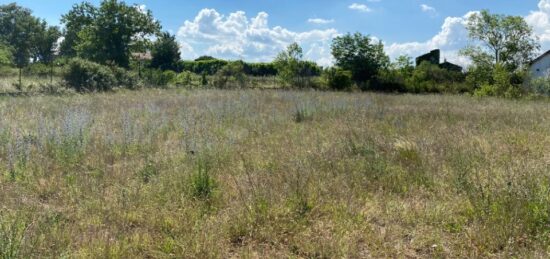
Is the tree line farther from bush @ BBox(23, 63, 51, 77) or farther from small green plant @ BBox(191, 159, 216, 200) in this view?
small green plant @ BBox(191, 159, 216, 200)

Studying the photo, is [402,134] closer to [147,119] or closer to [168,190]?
[168,190]

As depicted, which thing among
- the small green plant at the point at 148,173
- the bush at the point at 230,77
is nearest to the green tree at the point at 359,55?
the bush at the point at 230,77

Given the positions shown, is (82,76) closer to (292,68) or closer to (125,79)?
(125,79)

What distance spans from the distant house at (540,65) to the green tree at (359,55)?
46.3 ft

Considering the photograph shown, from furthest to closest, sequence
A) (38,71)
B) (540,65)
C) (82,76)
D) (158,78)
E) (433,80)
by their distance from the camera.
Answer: (540,65) → (433,80) → (158,78) → (38,71) → (82,76)

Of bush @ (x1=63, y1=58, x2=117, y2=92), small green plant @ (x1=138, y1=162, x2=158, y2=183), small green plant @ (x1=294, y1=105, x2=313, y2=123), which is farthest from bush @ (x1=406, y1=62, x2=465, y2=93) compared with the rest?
small green plant @ (x1=138, y1=162, x2=158, y2=183)

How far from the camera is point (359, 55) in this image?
31859 millimetres

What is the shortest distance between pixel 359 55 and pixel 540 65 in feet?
56.8

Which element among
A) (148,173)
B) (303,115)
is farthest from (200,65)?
(148,173)

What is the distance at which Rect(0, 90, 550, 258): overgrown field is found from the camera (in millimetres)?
3209

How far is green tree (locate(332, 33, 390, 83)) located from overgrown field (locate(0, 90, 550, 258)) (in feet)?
80.4

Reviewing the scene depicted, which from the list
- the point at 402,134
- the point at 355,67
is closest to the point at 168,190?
the point at 402,134

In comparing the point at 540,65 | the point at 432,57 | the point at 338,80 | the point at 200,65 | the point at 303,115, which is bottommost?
the point at 303,115

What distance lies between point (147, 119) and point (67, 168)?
4.62 m
